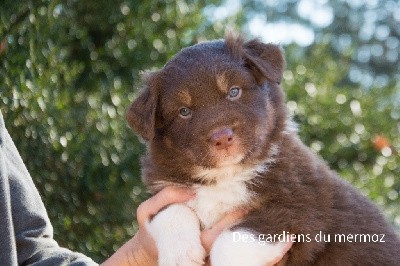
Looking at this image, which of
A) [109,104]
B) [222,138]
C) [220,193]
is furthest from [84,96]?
[222,138]

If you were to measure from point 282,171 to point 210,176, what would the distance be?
1.18 feet

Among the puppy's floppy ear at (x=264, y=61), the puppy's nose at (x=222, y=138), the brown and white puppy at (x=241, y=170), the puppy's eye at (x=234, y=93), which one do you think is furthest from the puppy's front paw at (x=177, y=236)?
the puppy's floppy ear at (x=264, y=61)

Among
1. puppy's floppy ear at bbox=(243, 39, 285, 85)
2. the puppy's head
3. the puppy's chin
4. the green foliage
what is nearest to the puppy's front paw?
the puppy's head

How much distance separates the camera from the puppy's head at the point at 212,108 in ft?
11.5

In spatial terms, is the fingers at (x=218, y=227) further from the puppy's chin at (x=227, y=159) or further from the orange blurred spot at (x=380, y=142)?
the orange blurred spot at (x=380, y=142)

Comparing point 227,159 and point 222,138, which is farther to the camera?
point 227,159

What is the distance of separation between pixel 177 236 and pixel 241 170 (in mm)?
475

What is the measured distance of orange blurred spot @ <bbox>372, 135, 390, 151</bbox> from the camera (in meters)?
6.77

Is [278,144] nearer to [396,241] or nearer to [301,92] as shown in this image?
[396,241]

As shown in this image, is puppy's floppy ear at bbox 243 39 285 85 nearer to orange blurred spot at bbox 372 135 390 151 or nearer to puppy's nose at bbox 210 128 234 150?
puppy's nose at bbox 210 128 234 150

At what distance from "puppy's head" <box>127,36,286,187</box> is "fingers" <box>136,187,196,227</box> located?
8cm

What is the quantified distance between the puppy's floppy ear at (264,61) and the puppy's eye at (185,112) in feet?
1.28

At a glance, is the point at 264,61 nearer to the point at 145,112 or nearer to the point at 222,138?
the point at 222,138

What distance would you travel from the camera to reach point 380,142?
22.2ft
